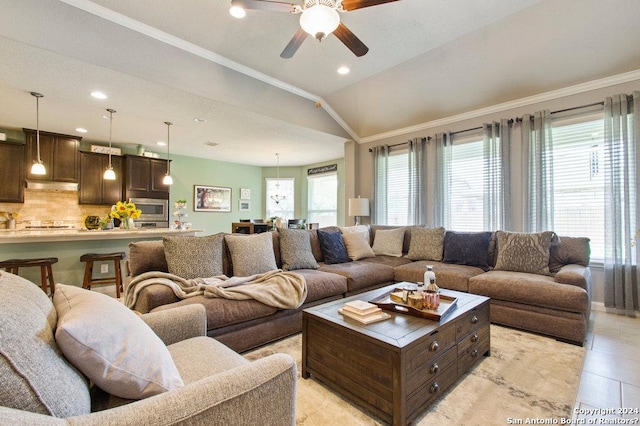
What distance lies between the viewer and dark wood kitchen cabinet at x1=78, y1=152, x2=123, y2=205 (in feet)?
18.6

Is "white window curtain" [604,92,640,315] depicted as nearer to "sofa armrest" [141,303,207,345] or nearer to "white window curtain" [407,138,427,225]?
"white window curtain" [407,138,427,225]

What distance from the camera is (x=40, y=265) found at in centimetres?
332

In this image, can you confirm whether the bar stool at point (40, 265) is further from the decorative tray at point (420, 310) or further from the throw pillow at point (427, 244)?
the throw pillow at point (427, 244)

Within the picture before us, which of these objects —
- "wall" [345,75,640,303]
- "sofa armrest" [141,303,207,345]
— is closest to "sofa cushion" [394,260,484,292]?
"wall" [345,75,640,303]

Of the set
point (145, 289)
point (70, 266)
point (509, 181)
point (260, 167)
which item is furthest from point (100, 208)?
point (509, 181)

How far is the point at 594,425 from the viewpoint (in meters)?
1.52

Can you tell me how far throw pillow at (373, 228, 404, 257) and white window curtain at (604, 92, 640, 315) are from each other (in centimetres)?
228

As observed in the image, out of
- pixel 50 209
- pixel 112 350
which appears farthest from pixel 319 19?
pixel 50 209

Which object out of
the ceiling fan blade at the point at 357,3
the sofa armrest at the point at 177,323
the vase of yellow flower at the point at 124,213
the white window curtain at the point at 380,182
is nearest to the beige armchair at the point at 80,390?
the sofa armrest at the point at 177,323

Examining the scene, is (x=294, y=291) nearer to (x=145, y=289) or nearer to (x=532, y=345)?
(x=145, y=289)

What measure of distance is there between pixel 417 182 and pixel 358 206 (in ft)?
3.62

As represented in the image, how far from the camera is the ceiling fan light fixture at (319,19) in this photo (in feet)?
6.41

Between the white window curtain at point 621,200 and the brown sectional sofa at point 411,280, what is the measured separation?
53 centimetres

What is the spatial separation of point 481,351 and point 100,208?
699cm
